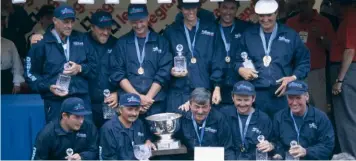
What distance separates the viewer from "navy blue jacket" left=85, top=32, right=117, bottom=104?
33.1ft

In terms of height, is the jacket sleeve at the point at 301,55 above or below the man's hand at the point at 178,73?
above

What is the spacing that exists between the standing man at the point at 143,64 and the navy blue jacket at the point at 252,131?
30.6 inches

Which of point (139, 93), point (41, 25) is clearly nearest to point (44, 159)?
point (139, 93)

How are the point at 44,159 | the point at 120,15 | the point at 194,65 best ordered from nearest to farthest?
the point at 44,159 → the point at 194,65 → the point at 120,15

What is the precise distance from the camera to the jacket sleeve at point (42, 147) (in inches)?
365

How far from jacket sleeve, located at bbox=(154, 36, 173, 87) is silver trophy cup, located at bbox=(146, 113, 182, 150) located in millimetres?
416

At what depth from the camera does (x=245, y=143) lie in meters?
9.54

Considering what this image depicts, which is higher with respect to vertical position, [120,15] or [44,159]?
[120,15]

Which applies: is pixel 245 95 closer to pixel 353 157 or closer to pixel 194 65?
pixel 194 65

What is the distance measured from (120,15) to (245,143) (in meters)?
3.13

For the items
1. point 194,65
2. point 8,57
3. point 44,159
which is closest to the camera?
point 44,159

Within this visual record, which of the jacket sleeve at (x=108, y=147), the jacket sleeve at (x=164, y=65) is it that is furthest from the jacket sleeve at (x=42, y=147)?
the jacket sleeve at (x=164, y=65)

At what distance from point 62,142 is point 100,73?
3.48ft

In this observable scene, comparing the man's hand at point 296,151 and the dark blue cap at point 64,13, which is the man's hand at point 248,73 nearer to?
the man's hand at point 296,151
